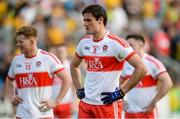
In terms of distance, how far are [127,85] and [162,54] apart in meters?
10.2

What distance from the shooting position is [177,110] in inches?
770

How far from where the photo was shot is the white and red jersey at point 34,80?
436 inches

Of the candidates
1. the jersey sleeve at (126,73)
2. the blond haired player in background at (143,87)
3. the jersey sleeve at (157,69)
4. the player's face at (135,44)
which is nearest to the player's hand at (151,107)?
the blond haired player in background at (143,87)

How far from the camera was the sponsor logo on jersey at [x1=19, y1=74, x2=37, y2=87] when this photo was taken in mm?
11078

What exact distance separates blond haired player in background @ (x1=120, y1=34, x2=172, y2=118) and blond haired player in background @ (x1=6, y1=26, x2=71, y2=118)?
153 cm

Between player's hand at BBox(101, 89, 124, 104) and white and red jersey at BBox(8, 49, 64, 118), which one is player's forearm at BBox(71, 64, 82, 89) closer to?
white and red jersey at BBox(8, 49, 64, 118)

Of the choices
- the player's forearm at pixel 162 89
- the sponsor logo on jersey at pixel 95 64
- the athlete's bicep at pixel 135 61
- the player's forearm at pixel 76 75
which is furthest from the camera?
the player's forearm at pixel 162 89

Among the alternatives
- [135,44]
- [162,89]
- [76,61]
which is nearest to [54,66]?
[76,61]

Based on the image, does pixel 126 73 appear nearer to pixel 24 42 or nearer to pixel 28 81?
pixel 28 81

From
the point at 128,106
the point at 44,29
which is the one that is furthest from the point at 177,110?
the point at 128,106

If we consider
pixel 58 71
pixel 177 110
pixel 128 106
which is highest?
pixel 58 71

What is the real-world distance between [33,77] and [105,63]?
1.33m

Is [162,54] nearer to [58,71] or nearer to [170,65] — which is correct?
[170,65]

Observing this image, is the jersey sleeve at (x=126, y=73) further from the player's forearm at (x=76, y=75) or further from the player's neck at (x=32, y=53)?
the player's neck at (x=32, y=53)
